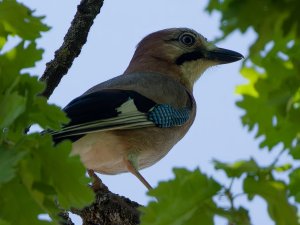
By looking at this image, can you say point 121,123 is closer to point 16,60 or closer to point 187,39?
point 187,39

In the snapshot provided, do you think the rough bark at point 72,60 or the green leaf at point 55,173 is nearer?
the green leaf at point 55,173

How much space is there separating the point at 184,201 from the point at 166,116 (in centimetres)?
449

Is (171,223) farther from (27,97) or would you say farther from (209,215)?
(27,97)

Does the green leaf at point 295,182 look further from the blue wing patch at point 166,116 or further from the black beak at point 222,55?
the black beak at point 222,55

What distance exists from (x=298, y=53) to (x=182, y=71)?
554cm

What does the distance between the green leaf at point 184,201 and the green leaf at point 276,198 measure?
0.12m

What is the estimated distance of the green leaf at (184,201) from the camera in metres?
1.90

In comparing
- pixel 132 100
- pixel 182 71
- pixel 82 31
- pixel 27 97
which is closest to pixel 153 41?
pixel 182 71

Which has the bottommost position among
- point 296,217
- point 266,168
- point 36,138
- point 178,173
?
point 296,217

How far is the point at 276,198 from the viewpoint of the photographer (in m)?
1.87

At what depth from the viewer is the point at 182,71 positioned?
7504 millimetres

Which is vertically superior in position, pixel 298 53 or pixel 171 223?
pixel 298 53

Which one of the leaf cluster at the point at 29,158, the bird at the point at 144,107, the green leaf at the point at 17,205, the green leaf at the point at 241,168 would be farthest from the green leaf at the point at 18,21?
the bird at the point at 144,107

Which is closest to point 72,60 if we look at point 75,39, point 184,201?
point 75,39
